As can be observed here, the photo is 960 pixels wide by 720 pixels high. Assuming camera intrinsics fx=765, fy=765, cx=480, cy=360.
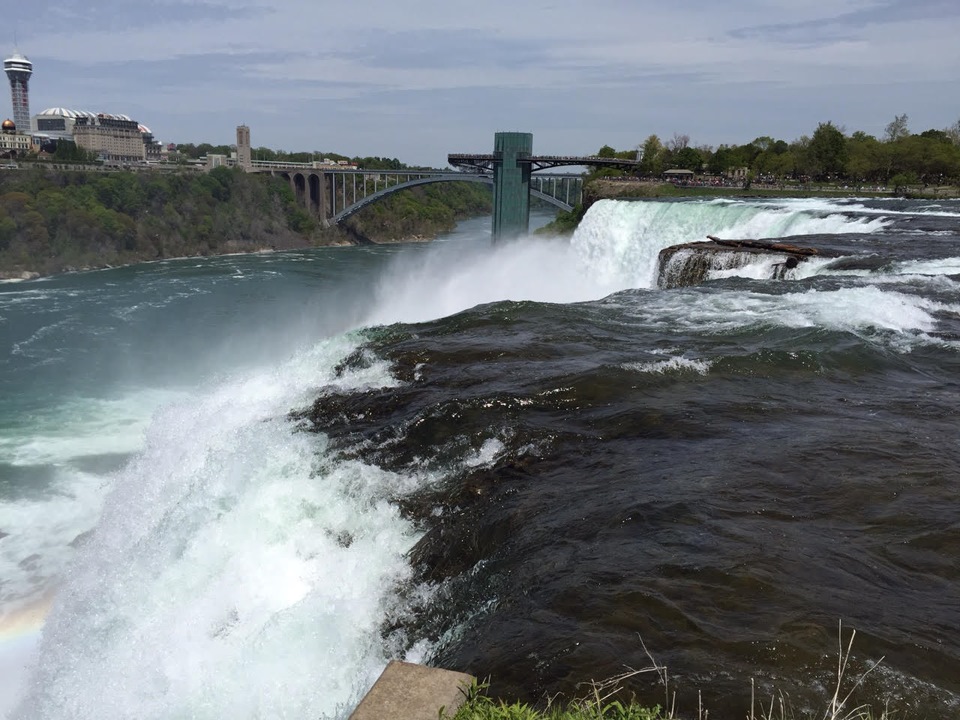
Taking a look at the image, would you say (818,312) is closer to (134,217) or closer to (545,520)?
(545,520)

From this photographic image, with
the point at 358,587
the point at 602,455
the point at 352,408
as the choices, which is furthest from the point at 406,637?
the point at 352,408

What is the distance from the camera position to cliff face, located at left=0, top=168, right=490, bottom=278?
5481 centimetres

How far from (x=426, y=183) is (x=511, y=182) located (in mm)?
18126

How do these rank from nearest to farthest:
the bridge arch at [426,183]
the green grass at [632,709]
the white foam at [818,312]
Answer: the green grass at [632,709]
the white foam at [818,312]
the bridge arch at [426,183]

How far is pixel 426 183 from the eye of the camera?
210 ft

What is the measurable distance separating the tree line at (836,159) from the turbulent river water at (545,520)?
31144mm

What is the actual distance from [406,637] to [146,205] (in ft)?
228

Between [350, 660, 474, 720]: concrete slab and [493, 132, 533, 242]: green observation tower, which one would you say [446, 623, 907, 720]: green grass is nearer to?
[350, 660, 474, 720]: concrete slab

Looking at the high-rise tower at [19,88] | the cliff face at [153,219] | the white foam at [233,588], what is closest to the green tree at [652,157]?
the cliff face at [153,219]

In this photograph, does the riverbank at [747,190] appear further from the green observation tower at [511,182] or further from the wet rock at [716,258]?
the wet rock at [716,258]

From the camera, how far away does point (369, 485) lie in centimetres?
685

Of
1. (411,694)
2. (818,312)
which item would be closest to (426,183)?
(818,312)

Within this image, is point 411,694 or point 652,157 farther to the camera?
point 652,157

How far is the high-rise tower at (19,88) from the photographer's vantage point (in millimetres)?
150625
